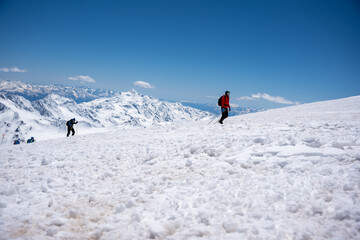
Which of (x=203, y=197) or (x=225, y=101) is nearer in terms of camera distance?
(x=203, y=197)

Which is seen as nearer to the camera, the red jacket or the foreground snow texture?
the foreground snow texture

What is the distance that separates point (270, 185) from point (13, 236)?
21.0 ft

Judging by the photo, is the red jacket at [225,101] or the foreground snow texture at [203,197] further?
the red jacket at [225,101]

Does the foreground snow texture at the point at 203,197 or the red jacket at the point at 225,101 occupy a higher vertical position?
the red jacket at the point at 225,101

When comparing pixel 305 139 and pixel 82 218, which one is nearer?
pixel 82 218

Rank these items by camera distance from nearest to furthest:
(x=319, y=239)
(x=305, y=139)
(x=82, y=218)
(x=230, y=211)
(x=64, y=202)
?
(x=319, y=239) < (x=230, y=211) < (x=82, y=218) < (x=64, y=202) < (x=305, y=139)

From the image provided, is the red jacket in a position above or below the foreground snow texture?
above

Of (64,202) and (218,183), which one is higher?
(218,183)

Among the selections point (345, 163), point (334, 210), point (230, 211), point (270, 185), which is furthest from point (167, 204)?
point (345, 163)

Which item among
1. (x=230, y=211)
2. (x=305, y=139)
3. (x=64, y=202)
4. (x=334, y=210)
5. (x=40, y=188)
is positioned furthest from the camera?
(x=305, y=139)

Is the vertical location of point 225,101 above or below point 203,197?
above

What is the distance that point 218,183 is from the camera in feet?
19.0

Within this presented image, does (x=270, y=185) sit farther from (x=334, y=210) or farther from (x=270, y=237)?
(x=270, y=237)

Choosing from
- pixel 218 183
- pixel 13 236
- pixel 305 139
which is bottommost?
pixel 13 236
